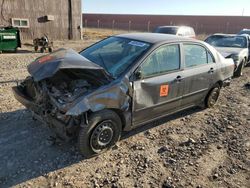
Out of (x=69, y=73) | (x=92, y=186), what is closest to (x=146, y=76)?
(x=69, y=73)

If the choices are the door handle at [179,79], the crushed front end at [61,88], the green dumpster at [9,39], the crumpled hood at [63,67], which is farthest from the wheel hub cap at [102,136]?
the green dumpster at [9,39]

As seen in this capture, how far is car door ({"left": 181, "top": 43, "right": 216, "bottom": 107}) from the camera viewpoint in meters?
4.90

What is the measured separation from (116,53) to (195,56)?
1672 mm

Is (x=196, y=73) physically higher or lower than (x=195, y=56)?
lower

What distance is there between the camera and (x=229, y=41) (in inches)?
426

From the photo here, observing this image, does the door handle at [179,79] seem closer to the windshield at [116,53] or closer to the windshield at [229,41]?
the windshield at [116,53]

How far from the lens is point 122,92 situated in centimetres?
387

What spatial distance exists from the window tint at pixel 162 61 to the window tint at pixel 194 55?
28cm

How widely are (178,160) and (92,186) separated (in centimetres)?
146

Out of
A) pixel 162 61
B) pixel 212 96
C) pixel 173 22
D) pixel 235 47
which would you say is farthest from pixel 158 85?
pixel 173 22

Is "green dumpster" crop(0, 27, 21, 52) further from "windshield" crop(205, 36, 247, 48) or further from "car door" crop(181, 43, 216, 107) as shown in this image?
"car door" crop(181, 43, 216, 107)

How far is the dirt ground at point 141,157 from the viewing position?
3.52 metres

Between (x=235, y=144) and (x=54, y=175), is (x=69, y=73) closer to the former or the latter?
(x=54, y=175)

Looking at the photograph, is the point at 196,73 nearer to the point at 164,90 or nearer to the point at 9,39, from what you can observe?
the point at 164,90
